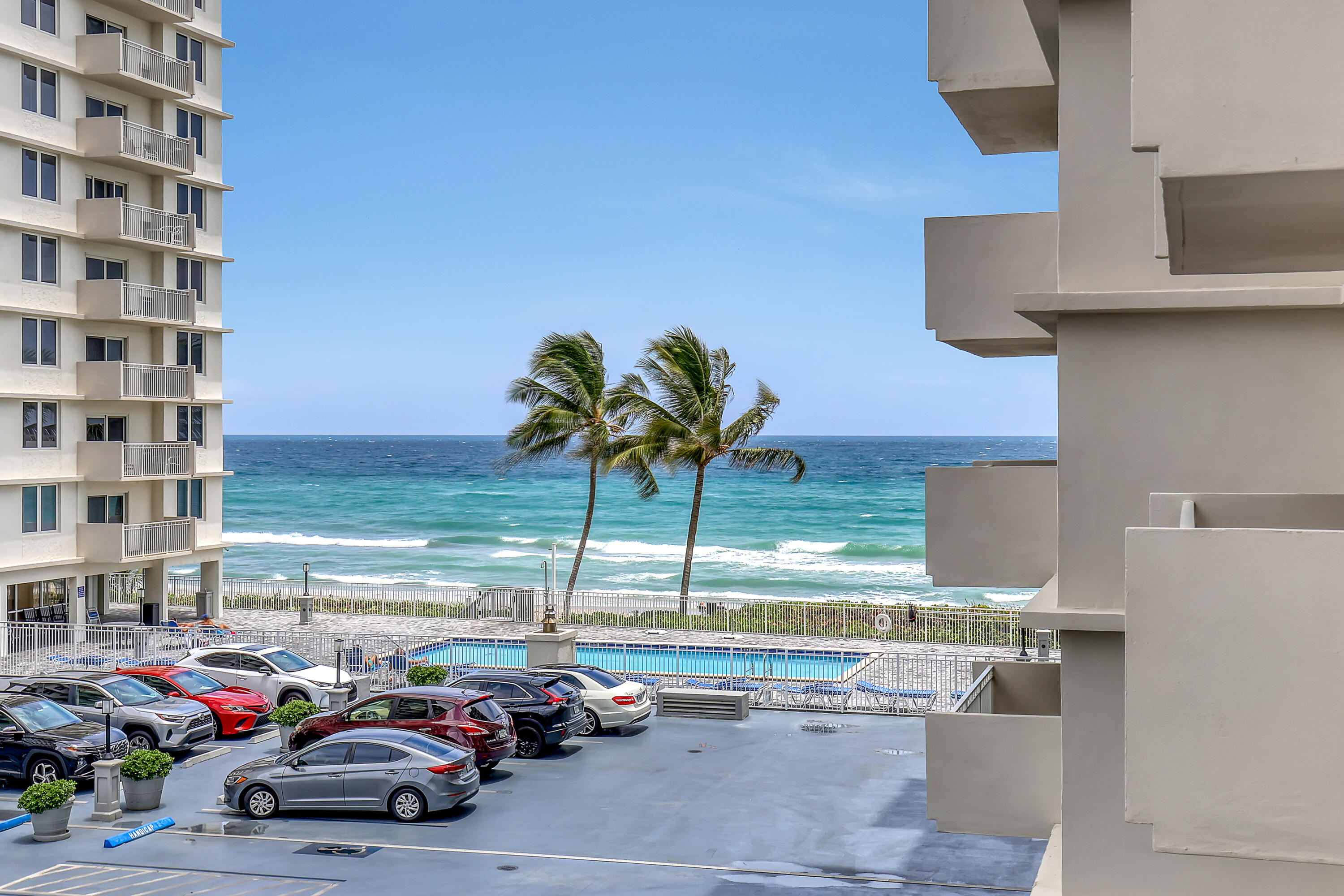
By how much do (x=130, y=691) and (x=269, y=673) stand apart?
3797mm

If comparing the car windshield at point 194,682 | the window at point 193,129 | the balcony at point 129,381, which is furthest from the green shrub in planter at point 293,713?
the window at point 193,129

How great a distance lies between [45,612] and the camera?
122 ft

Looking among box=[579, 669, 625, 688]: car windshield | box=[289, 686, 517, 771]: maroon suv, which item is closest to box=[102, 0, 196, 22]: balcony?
box=[289, 686, 517, 771]: maroon suv

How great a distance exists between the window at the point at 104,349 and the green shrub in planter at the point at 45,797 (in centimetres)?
2120

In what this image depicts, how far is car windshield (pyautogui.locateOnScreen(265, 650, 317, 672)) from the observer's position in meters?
29.0

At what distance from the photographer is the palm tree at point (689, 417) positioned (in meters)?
43.5

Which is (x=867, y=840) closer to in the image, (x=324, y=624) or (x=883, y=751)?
(x=883, y=751)

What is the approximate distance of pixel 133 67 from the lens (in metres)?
36.7

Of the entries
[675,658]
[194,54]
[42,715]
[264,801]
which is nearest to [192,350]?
[194,54]

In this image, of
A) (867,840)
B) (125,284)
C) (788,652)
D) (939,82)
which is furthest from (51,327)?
(939,82)

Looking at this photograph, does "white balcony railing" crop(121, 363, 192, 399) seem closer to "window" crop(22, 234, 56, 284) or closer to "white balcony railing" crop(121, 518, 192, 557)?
"window" crop(22, 234, 56, 284)

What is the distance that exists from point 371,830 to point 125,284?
23070 mm

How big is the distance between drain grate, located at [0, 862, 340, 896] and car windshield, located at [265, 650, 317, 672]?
11462 mm

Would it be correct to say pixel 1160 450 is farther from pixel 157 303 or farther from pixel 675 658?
pixel 157 303
